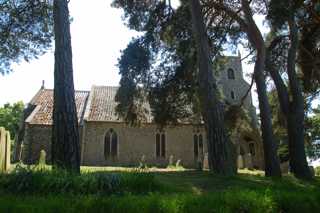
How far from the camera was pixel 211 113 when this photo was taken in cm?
1076

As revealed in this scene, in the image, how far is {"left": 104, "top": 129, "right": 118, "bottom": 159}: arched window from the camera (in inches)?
1056

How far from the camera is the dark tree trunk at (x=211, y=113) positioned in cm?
1031

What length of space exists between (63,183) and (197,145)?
23059mm

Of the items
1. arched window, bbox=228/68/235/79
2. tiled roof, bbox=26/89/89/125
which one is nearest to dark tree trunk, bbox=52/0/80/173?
tiled roof, bbox=26/89/89/125

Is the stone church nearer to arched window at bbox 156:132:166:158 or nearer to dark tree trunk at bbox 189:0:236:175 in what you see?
arched window at bbox 156:132:166:158

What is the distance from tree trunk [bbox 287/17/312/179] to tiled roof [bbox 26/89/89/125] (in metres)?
17.5

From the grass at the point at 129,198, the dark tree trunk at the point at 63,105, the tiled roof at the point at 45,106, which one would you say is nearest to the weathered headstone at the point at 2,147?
the dark tree trunk at the point at 63,105

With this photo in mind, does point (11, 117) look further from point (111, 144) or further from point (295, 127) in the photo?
point (295, 127)

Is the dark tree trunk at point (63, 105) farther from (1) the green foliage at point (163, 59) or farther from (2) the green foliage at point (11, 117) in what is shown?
(2) the green foliage at point (11, 117)

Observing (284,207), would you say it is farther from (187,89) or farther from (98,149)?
(98,149)

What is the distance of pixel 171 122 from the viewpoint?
63.0 feet

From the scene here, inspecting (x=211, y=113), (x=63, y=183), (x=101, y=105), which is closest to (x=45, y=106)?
(x=101, y=105)

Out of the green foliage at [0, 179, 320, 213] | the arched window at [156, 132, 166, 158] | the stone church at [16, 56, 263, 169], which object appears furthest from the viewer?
the arched window at [156, 132, 166, 158]

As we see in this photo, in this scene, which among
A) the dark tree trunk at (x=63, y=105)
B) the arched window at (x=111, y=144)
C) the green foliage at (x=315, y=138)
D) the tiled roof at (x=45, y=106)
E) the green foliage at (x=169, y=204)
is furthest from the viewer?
the green foliage at (x=315, y=138)
